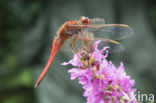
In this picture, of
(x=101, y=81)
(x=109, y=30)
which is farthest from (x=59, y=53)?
(x=101, y=81)

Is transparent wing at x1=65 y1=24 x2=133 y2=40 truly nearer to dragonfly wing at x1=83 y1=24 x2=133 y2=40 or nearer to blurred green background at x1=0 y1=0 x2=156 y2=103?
dragonfly wing at x1=83 y1=24 x2=133 y2=40

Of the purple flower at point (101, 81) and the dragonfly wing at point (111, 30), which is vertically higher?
the dragonfly wing at point (111, 30)

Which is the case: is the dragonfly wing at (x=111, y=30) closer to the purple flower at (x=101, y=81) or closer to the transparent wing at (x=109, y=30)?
the transparent wing at (x=109, y=30)

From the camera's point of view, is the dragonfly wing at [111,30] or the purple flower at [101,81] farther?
the dragonfly wing at [111,30]

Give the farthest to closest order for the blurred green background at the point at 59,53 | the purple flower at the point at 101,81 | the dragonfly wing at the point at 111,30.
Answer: the blurred green background at the point at 59,53
the dragonfly wing at the point at 111,30
the purple flower at the point at 101,81

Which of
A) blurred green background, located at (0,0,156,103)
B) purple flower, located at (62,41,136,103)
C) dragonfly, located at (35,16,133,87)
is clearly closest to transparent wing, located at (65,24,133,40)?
dragonfly, located at (35,16,133,87)

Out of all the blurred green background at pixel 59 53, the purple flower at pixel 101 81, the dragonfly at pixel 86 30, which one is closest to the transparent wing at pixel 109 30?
the dragonfly at pixel 86 30

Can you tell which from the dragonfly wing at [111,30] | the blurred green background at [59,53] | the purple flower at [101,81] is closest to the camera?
the purple flower at [101,81]
